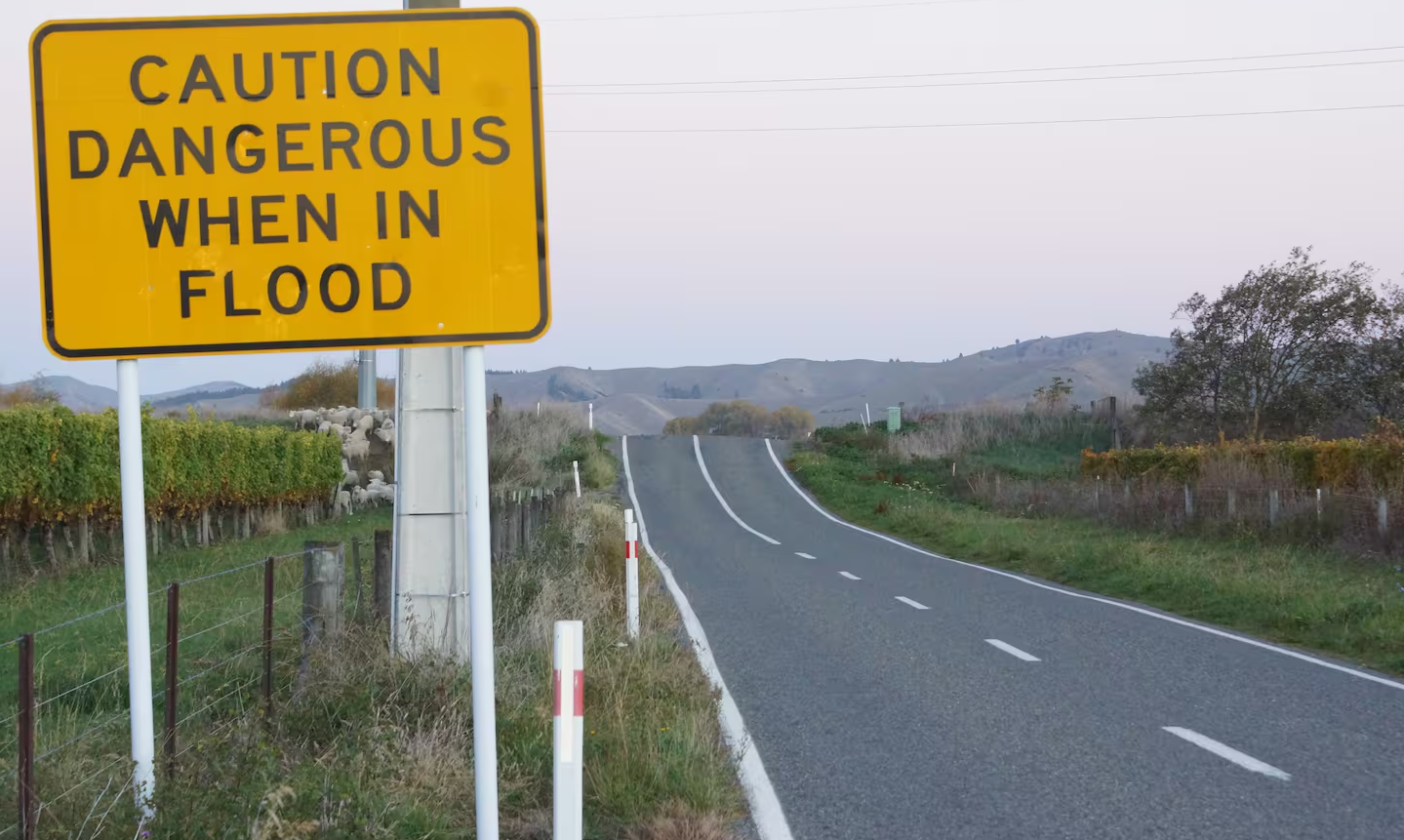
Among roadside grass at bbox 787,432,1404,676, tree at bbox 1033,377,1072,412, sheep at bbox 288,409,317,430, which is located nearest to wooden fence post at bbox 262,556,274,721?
roadside grass at bbox 787,432,1404,676

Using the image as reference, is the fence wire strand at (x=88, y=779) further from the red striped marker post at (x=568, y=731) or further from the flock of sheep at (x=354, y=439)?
the flock of sheep at (x=354, y=439)

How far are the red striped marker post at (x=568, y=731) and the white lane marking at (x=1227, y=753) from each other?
4180 millimetres

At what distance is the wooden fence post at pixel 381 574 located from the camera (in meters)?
8.04

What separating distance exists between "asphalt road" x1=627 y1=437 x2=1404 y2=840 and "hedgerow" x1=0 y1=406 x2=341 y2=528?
391 inches

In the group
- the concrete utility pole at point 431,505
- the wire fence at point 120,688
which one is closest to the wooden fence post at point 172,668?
the wire fence at point 120,688

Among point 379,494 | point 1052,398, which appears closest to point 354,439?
point 379,494

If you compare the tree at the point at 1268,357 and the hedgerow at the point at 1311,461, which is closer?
the hedgerow at the point at 1311,461

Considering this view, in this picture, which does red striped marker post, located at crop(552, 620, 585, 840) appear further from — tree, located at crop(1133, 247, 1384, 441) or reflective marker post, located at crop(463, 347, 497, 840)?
tree, located at crop(1133, 247, 1384, 441)

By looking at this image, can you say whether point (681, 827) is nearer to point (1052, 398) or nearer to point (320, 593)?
point (320, 593)

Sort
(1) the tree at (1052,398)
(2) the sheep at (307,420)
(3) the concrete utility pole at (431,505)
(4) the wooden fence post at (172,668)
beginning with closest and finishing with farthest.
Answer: (4) the wooden fence post at (172,668) → (3) the concrete utility pole at (431,505) → (2) the sheep at (307,420) → (1) the tree at (1052,398)

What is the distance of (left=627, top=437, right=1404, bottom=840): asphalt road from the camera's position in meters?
5.84

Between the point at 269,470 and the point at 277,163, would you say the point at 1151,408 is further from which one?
the point at 277,163

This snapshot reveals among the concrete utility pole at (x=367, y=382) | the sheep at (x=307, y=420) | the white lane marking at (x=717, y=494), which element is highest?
the concrete utility pole at (x=367, y=382)

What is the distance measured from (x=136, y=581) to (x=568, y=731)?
1.62 metres
